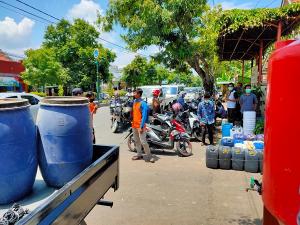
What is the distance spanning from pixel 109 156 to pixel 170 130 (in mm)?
5296

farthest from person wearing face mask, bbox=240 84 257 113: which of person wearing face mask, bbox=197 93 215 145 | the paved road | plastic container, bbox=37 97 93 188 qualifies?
plastic container, bbox=37 97 93 188

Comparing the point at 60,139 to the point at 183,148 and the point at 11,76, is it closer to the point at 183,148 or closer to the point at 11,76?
the point at 183,148

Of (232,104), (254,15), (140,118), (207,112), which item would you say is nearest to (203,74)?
(232,104)

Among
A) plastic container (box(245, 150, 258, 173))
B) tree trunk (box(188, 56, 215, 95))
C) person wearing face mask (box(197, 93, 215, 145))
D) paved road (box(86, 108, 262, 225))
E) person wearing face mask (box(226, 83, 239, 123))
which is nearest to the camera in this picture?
paved road (box(86, 108, 262, 225))

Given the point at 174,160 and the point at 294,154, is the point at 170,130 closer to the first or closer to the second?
the point at 174,160

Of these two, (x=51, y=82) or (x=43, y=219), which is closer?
(x=43, y=219)

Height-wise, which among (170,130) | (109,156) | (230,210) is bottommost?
(230,210)

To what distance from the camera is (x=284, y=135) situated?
1.68m

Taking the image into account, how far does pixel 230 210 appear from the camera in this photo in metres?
4.47

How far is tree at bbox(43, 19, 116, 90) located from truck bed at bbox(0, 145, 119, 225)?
3332cm

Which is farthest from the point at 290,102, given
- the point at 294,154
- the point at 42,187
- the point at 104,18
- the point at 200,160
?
the point at 104,18

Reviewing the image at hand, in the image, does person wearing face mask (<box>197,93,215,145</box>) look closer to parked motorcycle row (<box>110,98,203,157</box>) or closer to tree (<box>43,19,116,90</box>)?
parked motorcycle row (<box>110,98,203,157</box>)

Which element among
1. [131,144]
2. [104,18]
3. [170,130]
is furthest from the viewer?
[104,18]

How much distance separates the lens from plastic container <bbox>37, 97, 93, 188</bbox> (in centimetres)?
240
